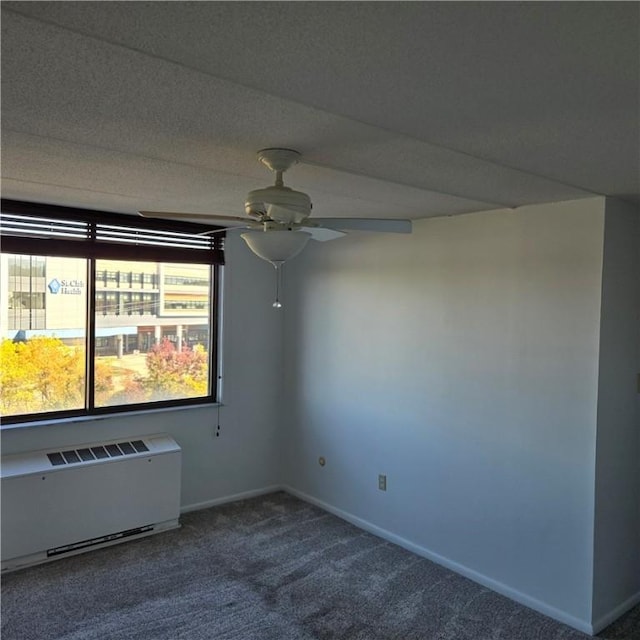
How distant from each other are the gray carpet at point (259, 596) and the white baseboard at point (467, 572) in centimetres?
5

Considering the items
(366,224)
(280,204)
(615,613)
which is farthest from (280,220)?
(615,613)

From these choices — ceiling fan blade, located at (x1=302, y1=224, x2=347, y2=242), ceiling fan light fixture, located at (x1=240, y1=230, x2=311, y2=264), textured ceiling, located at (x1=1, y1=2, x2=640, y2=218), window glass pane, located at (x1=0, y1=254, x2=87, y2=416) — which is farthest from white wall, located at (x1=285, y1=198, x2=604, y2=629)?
window glass pane, located at (x1=0, y1=254, x2=87, y2=416)

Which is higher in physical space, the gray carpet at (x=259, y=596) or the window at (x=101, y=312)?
the window at (x=101, y=312)

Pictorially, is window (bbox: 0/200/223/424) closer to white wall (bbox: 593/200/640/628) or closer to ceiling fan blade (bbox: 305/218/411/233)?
ceiling fan blade (bbox: 305/218/411/233)

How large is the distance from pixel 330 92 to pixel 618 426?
99.7 inches

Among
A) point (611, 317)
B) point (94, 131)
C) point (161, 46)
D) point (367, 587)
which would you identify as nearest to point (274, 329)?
point (367, 587)

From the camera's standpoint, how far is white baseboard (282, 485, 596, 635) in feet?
9.44

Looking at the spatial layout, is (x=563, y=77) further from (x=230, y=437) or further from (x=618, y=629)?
(x=230, y=437)

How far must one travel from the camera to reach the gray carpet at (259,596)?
2.78 metres

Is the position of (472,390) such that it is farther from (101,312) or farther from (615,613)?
(101,312)

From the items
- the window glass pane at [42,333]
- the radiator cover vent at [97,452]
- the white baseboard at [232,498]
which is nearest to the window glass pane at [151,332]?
the window glass pane at [42,333]

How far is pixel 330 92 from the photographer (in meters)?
1.43

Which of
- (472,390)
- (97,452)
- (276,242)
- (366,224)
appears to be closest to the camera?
(276,242)

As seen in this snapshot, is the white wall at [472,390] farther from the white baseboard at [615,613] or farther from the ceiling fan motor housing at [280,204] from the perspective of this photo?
the ceiling fan motor housing at [280,204]
